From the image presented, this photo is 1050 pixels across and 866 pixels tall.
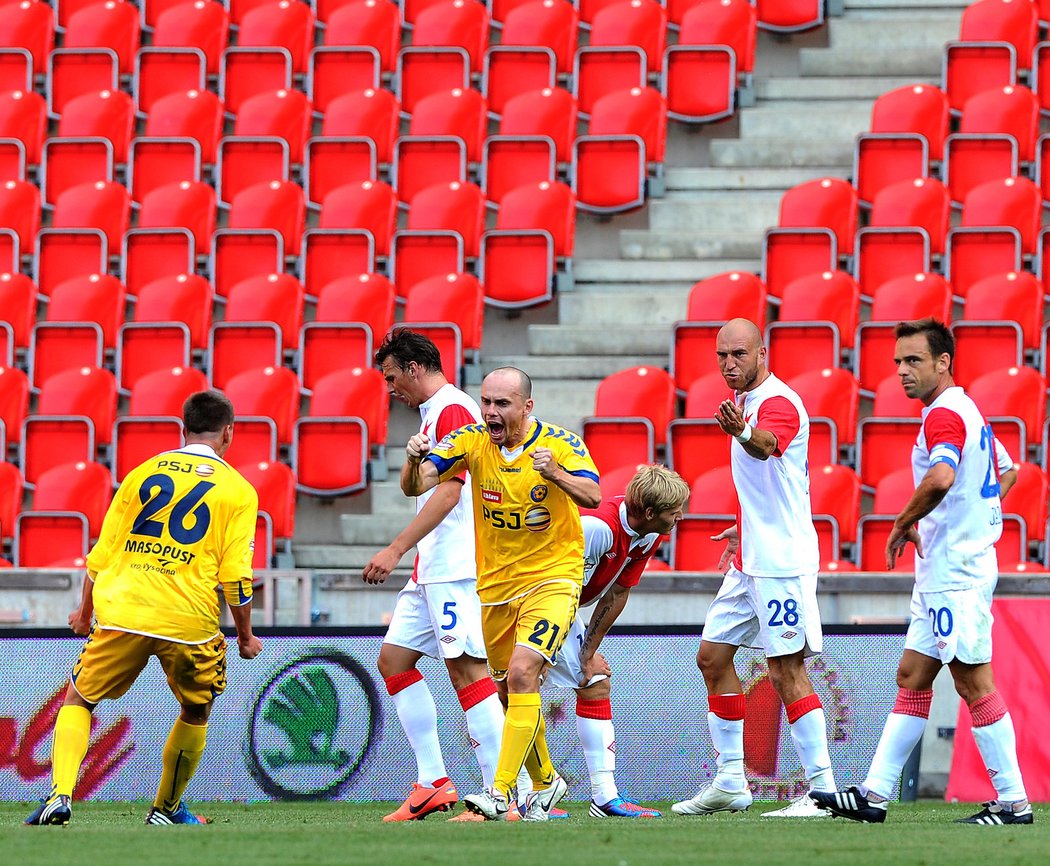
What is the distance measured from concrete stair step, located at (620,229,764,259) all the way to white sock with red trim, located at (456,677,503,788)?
23.1 feet

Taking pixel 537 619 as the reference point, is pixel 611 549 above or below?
above

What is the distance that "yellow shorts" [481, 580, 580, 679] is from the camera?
6754 millimetres

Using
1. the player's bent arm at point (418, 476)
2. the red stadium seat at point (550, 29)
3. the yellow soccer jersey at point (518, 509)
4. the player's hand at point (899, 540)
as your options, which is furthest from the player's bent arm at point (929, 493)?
the red stadium seat at point (550, 29)

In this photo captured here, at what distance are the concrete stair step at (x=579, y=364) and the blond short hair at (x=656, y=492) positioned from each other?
540 centimetres

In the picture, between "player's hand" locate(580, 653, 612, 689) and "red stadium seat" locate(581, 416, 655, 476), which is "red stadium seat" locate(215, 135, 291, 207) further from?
"player's hand" locate(580, 653, 612, 689)

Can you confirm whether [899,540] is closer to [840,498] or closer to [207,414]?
[207,414]

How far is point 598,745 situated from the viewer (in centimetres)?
765

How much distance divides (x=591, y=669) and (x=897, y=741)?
148 cm

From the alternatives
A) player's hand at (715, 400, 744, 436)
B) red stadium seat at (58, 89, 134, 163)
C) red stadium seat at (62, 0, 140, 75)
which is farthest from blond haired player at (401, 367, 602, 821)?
red stadium seat at (62, 0, 140, 75)

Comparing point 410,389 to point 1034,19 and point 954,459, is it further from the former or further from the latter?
point 1034,19

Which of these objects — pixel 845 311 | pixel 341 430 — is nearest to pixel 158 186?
pixel 341 430

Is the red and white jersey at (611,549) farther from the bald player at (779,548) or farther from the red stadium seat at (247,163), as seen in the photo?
the red stadium seat at (247,163)

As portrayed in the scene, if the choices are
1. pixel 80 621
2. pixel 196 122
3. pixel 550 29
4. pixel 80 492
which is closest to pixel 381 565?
pixel 80 621

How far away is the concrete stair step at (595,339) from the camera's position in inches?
509
